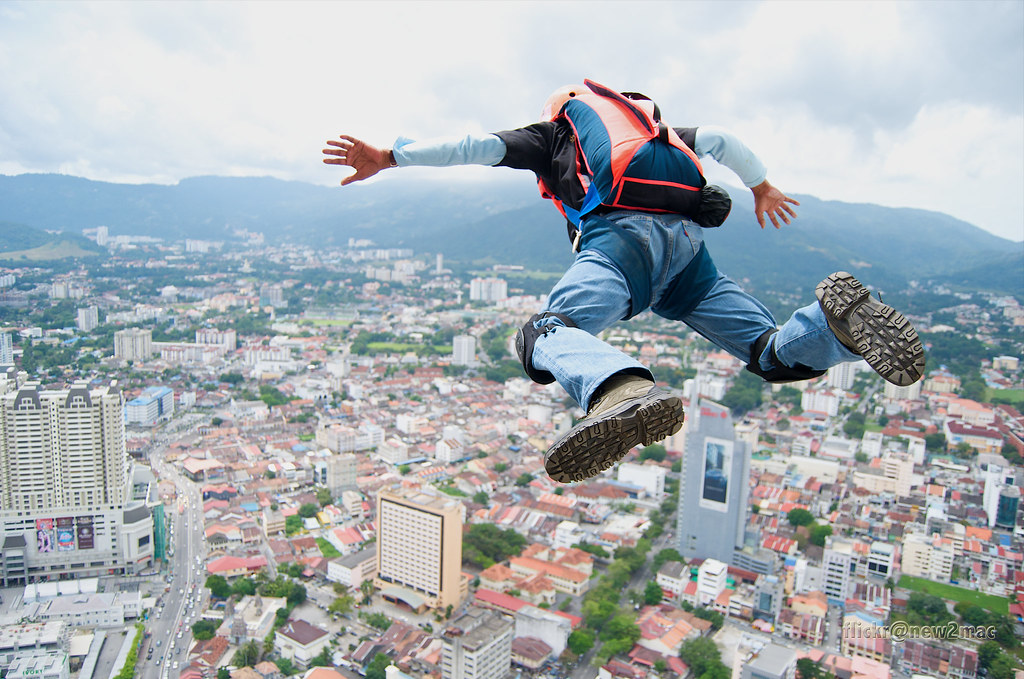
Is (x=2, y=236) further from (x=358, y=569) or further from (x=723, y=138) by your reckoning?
(x=723, y=138)

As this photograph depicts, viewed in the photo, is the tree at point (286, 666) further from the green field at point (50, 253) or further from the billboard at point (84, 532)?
the green field at point (50, 253)

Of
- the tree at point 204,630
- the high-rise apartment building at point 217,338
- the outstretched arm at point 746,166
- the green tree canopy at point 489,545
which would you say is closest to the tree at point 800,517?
the green tree canopy at point 489,545

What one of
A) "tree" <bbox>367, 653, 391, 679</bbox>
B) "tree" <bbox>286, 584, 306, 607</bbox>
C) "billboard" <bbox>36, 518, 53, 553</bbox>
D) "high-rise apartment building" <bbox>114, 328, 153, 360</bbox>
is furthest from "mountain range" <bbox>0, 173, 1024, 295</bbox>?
"tree" <bbox>367, 653, 391, 679</bbox>

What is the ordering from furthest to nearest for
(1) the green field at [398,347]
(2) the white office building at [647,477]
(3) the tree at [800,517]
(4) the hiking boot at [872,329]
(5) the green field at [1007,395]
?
1. (1) the green field at [398,347]
2. (5) the green field at [1007,395]
3. (2) the white office building at [647,477]
4. (3) the tree at [800,517]
5. (4) the hiking boot at [872,329]

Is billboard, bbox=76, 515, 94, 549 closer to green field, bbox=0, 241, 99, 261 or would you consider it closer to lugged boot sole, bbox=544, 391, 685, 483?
green field, bbox=0, 241, 99, 261

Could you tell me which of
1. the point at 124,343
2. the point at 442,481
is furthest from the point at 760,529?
the point at 124,343

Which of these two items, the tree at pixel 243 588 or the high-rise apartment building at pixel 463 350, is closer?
the tree at pixel 243 588

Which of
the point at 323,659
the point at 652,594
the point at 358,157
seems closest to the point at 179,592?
the point at 323,659
